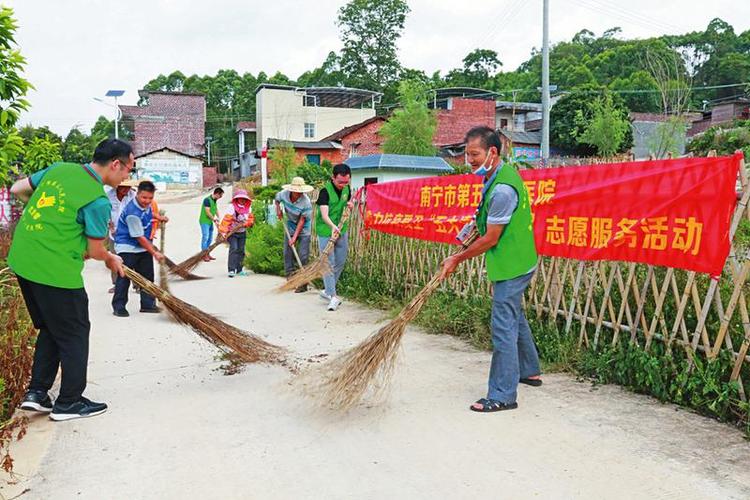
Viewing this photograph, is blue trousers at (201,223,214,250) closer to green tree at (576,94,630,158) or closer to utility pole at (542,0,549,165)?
utility pole at (542,0,549,165)

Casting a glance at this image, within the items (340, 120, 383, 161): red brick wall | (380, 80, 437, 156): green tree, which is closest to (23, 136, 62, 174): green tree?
(380, 80, 437, 156): green tree

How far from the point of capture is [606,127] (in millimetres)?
29281

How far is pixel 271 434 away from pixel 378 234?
4116 millimetres

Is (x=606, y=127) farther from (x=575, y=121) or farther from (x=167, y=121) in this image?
(x=167, y=121)

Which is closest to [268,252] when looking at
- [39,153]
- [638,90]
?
[39,153]

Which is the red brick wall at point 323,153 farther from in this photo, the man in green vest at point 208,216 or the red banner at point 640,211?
the red banner at point 640,211

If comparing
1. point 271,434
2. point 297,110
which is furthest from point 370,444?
point 297,110

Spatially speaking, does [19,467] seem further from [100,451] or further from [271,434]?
[271,434]

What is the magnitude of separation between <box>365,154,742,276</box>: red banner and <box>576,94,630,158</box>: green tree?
26.5 metres

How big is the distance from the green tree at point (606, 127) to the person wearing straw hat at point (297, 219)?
24265mm

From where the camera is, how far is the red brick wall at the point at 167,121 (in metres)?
44.5

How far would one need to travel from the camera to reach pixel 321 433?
3117mm

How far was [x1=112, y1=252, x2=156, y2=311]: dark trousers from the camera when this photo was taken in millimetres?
6215

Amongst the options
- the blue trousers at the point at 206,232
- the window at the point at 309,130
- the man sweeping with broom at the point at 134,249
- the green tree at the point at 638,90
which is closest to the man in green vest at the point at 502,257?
the man sweeping with broom at the point at 134,249
